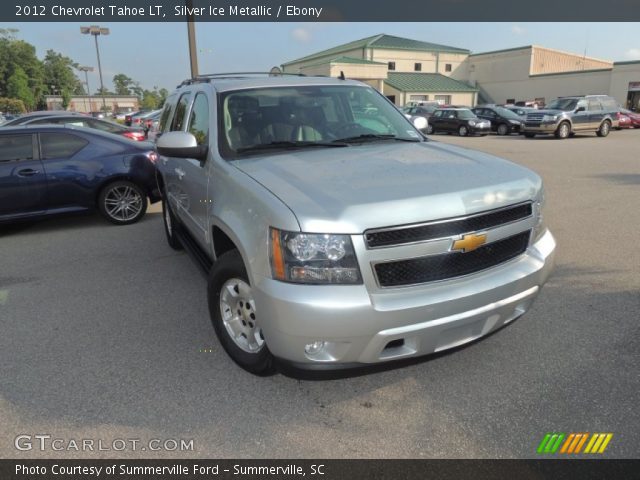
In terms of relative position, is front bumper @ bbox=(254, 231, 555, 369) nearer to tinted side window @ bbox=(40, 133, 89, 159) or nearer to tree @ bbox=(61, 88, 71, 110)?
tinted side window @ bbox=(40, 133, 89, 159)

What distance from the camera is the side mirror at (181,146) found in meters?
3.38

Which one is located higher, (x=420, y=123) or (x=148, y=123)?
(x=420, y=123)

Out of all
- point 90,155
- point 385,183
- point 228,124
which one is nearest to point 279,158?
point 228,124

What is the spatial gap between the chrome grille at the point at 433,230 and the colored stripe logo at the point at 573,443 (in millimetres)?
1187

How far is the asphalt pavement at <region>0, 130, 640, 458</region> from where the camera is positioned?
257 centimetres

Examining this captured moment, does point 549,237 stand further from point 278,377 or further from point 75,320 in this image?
point 75,320

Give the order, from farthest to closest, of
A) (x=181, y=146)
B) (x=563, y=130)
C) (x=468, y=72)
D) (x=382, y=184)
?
(x=468, y=72) < (x=563, y=130) < (x=181, y=146) < (x=382, y=184)

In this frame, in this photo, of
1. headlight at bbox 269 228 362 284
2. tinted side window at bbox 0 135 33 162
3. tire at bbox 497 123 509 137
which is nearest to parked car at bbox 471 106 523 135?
tire at bbox 497 123 509 137

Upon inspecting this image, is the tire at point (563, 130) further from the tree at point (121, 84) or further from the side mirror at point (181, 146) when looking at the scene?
the tree at point (121, 84)

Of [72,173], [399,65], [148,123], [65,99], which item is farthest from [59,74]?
[72,173]

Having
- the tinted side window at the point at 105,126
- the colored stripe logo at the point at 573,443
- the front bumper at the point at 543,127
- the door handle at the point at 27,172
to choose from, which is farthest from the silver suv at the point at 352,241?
the front bumper at the point at 543,127

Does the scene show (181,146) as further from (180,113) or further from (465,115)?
(465,115)

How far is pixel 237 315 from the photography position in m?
3.12

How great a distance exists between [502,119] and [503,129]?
55cm
